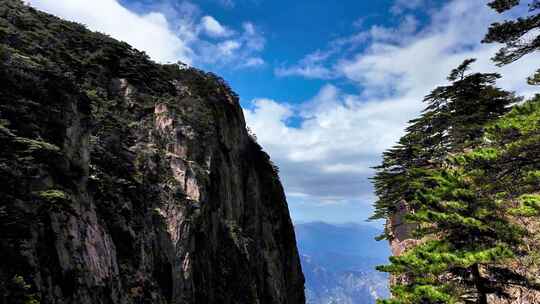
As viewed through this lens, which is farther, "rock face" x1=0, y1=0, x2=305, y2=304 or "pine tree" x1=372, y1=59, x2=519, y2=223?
"pine tree" x1=372, y1=59, x2=519, y2=223

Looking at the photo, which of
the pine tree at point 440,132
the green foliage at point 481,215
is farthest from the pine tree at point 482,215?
→ the pine tree at point 440,132

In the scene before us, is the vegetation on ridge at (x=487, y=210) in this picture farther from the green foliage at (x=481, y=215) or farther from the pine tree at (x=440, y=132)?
the pine tree at (x=440, y=132)

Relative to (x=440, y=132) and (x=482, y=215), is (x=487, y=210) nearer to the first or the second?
(x=482, y=215)

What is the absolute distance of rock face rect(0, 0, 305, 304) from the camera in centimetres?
1126

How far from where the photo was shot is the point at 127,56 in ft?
99.5

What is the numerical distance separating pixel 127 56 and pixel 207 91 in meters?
8.02

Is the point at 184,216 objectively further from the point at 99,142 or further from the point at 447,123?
the point at 447,123

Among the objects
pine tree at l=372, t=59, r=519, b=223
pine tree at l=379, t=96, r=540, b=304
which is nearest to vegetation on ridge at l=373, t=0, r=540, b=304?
pine tree at l=379, t=96, r=540, b=304

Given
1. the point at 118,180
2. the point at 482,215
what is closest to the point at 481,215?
the point at 482,215

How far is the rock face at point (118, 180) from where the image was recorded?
11.3 m

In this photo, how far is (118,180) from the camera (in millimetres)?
19688

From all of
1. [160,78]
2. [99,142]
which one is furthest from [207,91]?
[99,142]

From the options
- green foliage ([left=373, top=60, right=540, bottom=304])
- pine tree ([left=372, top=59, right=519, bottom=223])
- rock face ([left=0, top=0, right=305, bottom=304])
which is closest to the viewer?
rock face ([left=0, top=0, right=305, bottom=304])

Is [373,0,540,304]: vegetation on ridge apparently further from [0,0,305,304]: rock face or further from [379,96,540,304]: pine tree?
[0,0,305,304]: rock face
